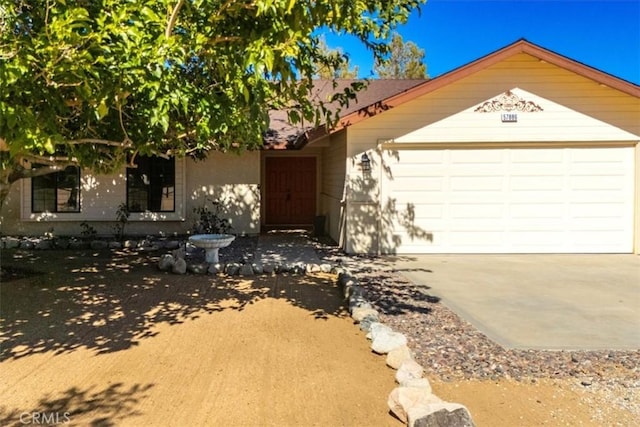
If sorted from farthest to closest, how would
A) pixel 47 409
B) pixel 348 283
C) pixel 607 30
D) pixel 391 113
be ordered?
pixel 607 30, pixel 391 113, pixel 348 283, pixel 47 409

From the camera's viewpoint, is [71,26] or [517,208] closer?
[71,26]

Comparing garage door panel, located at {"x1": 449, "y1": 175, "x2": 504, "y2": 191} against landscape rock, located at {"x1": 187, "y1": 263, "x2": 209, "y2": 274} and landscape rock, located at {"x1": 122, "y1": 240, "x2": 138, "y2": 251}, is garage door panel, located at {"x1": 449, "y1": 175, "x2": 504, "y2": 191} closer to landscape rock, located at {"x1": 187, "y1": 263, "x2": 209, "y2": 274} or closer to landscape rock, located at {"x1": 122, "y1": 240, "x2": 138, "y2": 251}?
landscape rock, located at {"x1": 187, "y1": 263, "x2": 209, "y2": 274}

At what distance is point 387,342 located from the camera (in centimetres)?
432

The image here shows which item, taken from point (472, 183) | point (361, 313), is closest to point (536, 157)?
point (472, 183)

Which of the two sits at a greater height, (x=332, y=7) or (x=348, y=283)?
(x=332, y=7)

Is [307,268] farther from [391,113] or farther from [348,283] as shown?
[391,113]

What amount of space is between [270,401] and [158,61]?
2.77 metres

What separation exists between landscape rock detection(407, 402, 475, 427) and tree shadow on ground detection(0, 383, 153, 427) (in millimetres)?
1907

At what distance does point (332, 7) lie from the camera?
354 centimetres

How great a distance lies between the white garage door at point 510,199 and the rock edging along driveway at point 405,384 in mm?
4497

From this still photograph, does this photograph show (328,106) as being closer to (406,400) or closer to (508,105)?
(508,105)

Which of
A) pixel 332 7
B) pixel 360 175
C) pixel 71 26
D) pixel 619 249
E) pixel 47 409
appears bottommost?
pixel 47 409

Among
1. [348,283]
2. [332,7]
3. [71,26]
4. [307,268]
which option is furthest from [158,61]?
[307,268]

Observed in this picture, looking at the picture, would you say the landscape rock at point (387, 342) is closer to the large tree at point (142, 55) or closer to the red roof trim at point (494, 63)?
the large tree at point (142, 55)
